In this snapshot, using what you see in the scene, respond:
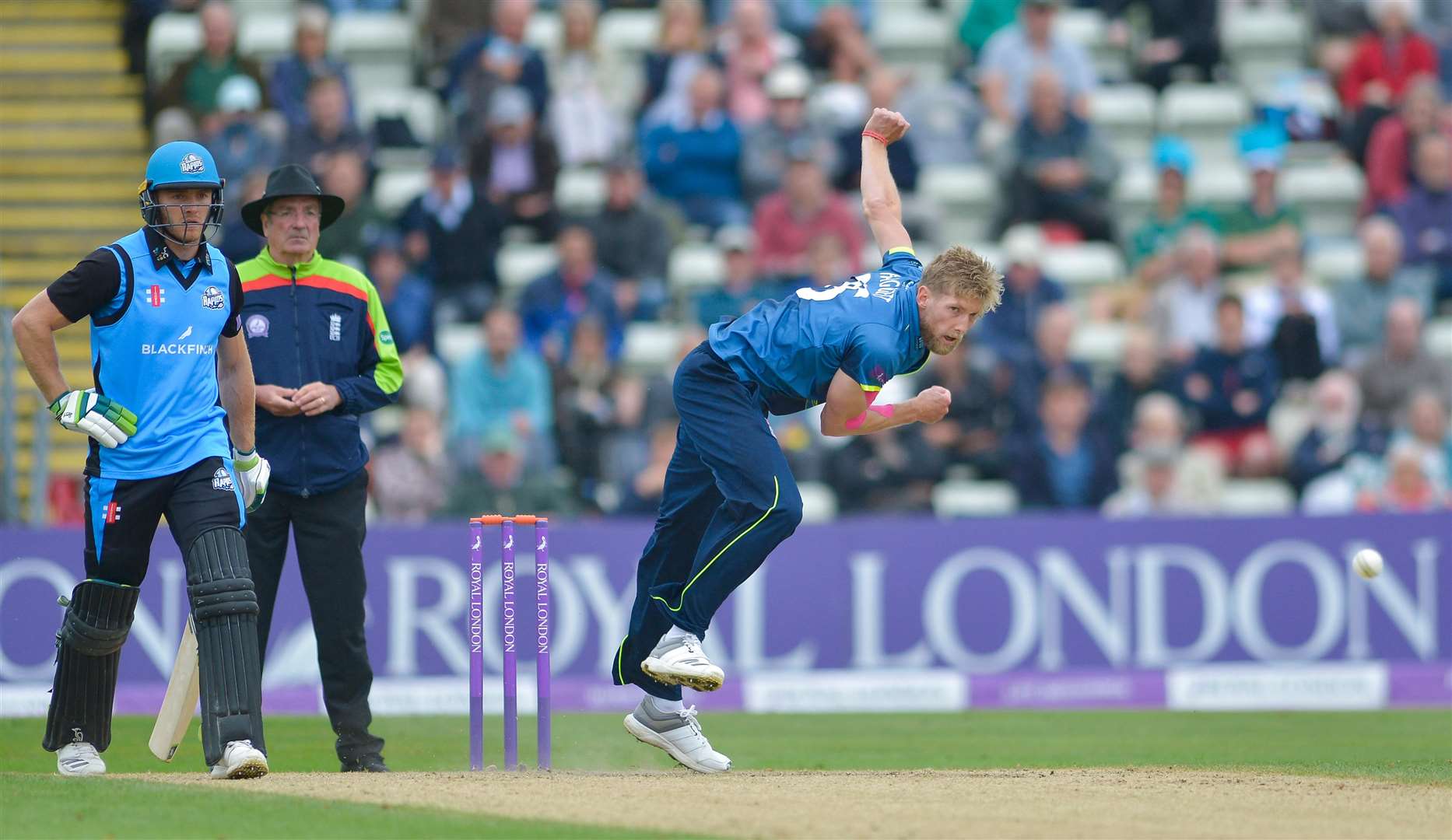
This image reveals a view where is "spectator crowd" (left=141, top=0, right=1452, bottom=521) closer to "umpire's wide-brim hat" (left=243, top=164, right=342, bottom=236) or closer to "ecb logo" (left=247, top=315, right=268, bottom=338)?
"ecb logo" (left=247, top=315, right=268, bottom=338)

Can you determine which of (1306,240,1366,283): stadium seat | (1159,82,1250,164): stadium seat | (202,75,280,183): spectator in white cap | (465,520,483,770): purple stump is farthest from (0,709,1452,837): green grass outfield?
(1159,82,1250,164): stadium seat

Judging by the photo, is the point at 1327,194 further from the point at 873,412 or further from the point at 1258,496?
the point at 873,412

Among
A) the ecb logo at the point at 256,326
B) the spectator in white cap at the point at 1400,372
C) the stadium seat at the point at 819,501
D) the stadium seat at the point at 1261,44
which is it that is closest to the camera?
the ecb logo at the point at 256,326

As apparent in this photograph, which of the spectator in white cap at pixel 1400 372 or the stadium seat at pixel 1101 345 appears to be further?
the stadium seat at pixel 1101 345

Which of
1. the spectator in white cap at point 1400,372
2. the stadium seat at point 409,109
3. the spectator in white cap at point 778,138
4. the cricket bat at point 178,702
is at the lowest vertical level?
the cricket bat at point 178,702

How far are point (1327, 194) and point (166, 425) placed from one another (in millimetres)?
12239

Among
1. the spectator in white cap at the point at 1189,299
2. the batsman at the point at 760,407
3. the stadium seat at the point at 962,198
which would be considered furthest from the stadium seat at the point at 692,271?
the batsman at the point at 760,407

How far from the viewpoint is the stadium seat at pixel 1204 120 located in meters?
17.8

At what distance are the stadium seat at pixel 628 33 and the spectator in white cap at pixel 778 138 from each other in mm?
1734

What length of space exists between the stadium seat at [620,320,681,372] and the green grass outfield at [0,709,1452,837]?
3.74m

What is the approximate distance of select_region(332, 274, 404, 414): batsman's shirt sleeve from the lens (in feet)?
30.3

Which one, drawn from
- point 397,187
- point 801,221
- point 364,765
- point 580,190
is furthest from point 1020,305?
point 364,765

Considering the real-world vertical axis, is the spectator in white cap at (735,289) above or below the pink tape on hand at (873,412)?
above

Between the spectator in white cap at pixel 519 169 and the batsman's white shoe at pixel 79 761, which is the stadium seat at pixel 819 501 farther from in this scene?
the batsman's white shoe at pixel 79 761
